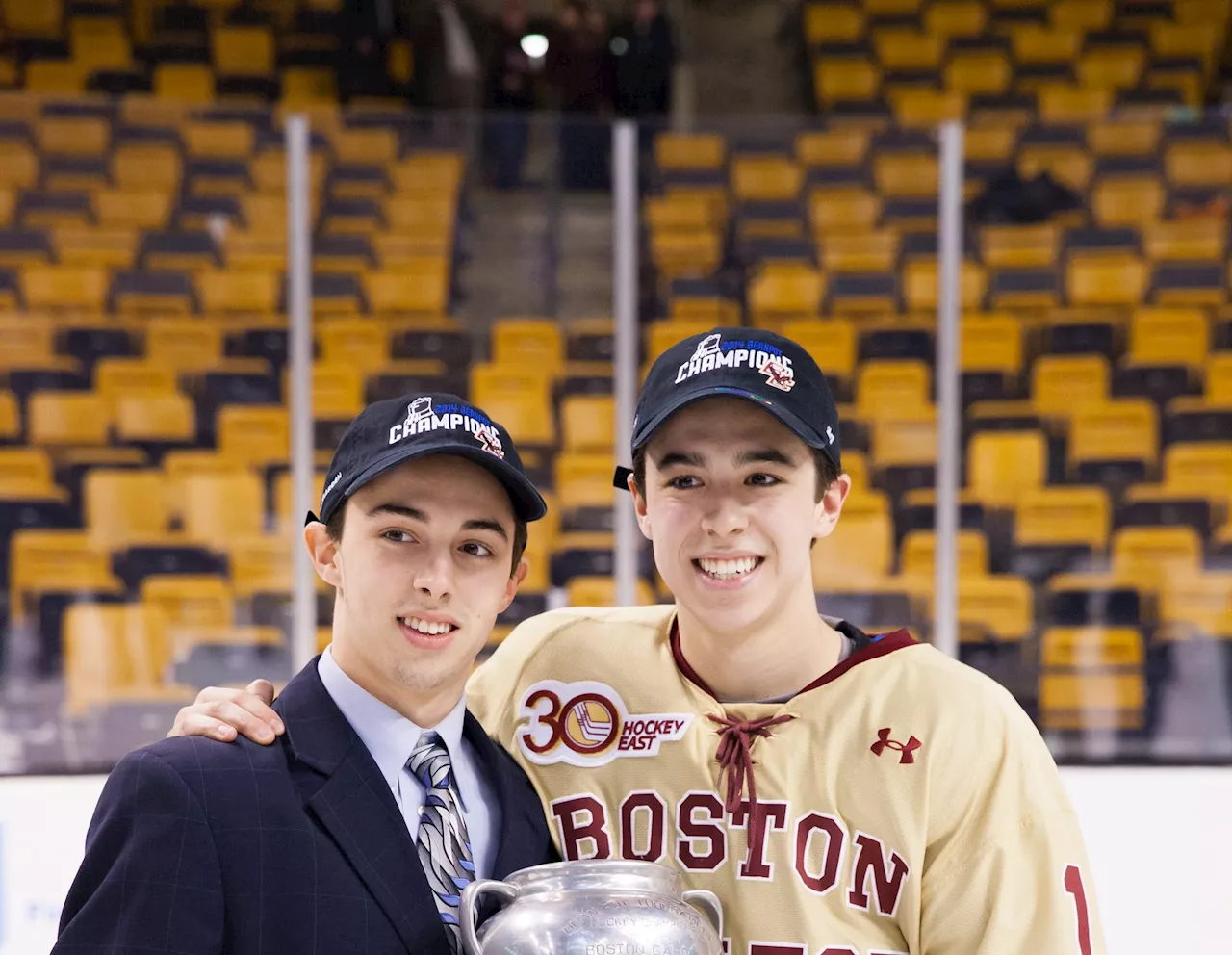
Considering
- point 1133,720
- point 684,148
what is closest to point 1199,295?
point 1133,720

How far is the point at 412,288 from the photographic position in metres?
5.11

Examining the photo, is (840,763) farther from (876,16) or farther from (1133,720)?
(876,16)

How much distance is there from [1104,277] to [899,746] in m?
3.71

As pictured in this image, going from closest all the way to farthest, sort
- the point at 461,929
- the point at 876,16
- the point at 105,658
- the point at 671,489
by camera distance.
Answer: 1. the point at 461,929
2. the point at 671,489
3. the point at 105,658
4. the point at 876,16

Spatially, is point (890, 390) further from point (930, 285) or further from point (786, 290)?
point (786, 290)

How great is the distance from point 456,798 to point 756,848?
0.41 metres

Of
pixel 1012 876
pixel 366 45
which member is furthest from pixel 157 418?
pixel 366 45

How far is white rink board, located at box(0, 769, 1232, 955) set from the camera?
3.91 m

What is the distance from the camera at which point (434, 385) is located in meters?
5.05

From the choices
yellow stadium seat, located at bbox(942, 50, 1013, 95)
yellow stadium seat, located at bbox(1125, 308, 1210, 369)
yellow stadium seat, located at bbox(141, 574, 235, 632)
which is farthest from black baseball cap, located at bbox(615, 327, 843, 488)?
yellow stadium seat, located at bbox(942, 50, 1013, 95)

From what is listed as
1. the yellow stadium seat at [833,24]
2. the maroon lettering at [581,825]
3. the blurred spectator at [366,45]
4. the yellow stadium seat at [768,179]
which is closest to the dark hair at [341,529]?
the maroon lettering at [581,825]

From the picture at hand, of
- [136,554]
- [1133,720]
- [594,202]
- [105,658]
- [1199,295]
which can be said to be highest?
[594,202]

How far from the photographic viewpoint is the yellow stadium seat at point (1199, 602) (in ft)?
16.1

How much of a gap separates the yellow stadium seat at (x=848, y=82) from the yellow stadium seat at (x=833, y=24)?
297 mm
